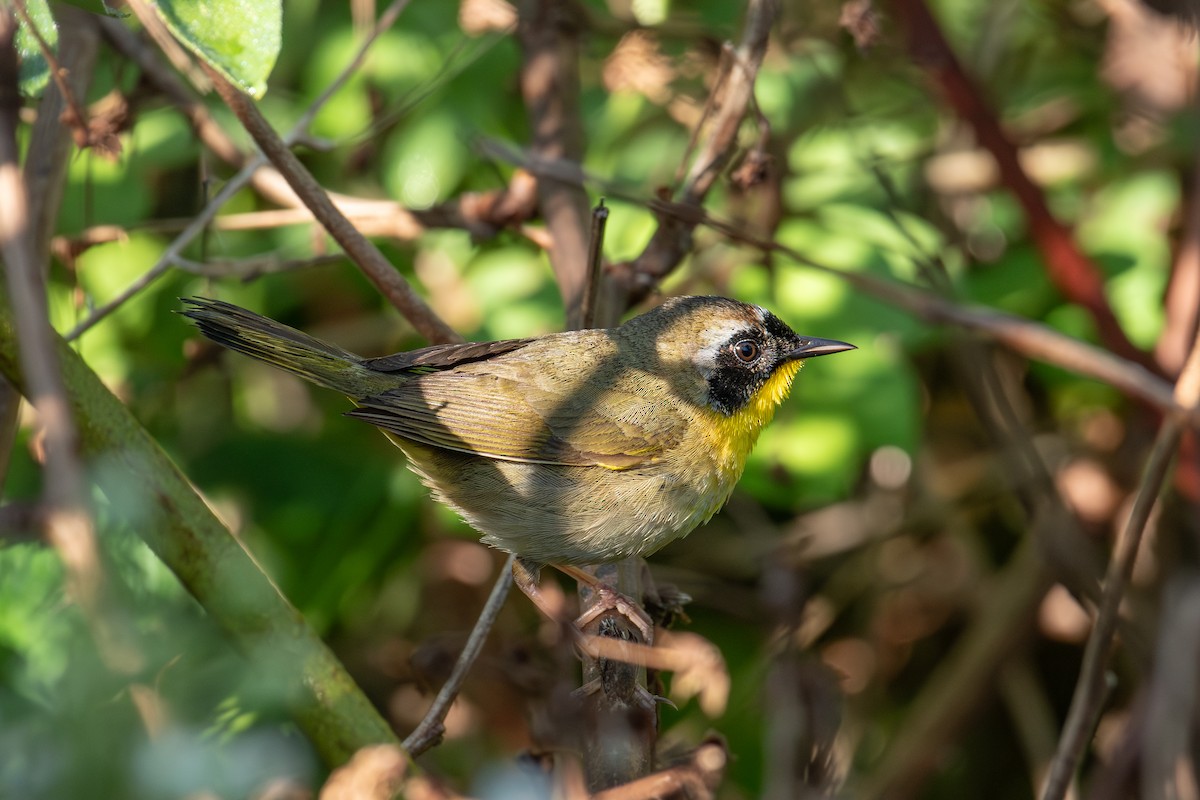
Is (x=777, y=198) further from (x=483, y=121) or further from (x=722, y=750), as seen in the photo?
(x=722, y=750)

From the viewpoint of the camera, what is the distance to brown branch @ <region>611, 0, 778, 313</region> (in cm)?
304

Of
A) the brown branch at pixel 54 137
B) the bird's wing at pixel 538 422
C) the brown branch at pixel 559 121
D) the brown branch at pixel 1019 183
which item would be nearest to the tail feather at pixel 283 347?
the bird's wing at pixel 538 422

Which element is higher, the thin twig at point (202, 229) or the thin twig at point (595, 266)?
the thin twig at point (202, 229)

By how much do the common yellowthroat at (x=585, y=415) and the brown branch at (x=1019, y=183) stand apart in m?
1.04

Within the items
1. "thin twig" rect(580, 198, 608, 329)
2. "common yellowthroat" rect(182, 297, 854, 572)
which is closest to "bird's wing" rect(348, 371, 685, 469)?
"common yellowthroat" rect(182, 297, 854, 572)

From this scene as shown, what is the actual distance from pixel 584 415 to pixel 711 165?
76cm

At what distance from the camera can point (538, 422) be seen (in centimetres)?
320

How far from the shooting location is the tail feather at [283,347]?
108 inches

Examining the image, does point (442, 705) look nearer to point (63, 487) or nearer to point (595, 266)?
point (595, 266)

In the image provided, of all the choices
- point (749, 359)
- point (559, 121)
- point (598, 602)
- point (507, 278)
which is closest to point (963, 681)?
point (749, 359)

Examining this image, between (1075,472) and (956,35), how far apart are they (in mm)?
1946

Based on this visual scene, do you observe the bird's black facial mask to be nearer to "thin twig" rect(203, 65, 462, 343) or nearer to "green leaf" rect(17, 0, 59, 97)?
"thin twig" rect(203, 65, 462, 343)

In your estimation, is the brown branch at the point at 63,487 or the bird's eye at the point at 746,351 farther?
the bird's eye at the point at 746,351

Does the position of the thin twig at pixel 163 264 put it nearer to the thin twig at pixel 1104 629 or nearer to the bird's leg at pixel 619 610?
the bird's leg at pixel 619 610
